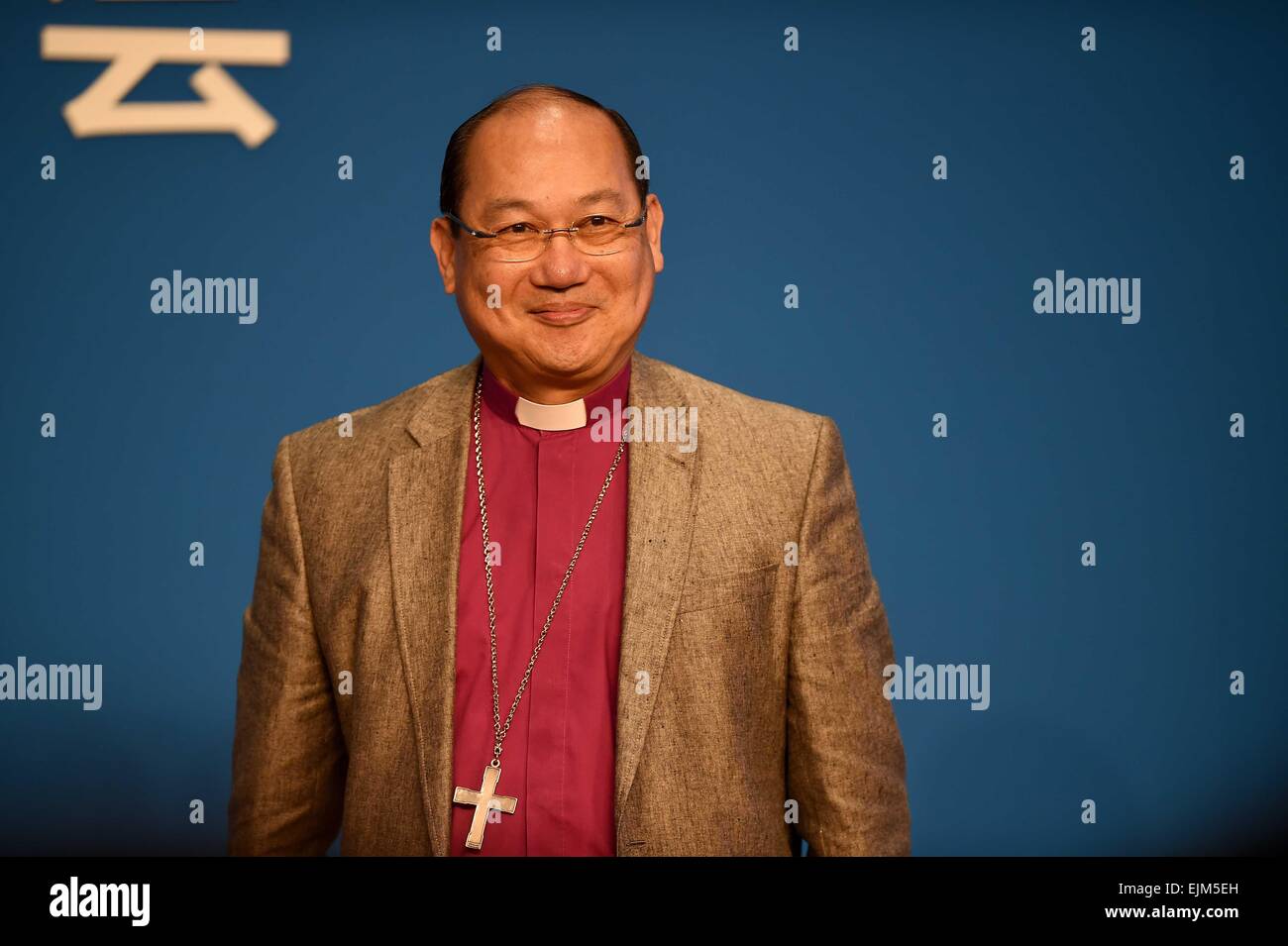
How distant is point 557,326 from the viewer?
2.78 meters

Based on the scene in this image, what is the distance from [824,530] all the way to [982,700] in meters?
1.20

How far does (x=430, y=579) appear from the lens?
9.02ft

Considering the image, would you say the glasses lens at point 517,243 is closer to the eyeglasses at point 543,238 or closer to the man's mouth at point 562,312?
the eyeglasses at point 543,238

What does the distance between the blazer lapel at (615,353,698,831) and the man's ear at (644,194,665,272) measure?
322 mm

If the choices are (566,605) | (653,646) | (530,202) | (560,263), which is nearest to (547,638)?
(566,605)

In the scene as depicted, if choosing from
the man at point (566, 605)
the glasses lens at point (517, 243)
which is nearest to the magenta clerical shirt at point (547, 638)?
the man at point (566, 605)

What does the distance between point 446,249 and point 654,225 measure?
0.44 m

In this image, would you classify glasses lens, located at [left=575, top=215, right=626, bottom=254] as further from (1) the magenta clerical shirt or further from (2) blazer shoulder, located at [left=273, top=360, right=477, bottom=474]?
(2) blazer shoulder, located at [left=273, top=360, right=477, bottom=474]

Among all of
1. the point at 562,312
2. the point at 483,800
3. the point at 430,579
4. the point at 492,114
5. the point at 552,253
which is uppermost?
the point at 492,114

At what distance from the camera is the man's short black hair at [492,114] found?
2.77 meters

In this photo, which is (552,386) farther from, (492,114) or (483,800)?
(483,800)

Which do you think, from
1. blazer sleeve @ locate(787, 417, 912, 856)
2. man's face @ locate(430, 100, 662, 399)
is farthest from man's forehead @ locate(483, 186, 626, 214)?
blazer sleeve @ locate(787, 417, 912, 856)
